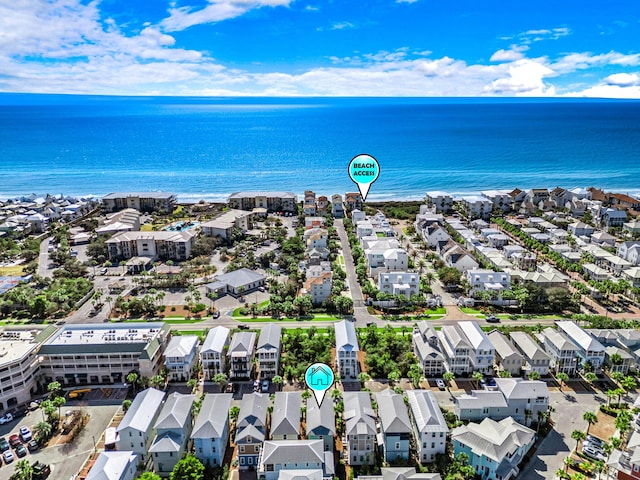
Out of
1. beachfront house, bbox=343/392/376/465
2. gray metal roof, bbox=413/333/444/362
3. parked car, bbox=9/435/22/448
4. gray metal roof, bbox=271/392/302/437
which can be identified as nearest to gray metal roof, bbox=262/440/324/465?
gray metal roof, bbox=271/392/302/437

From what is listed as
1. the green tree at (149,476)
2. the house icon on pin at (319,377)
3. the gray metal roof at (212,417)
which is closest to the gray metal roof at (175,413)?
the gray metal roof at (212,417)

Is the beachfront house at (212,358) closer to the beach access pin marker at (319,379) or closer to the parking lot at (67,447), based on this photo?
the parking lot at (67,447)

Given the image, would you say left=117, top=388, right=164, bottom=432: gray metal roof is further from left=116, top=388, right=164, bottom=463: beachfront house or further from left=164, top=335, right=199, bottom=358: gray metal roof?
left=164, top=335, right=199, bottom=358: gray metal roof

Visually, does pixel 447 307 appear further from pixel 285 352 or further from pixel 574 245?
pixel 574 245

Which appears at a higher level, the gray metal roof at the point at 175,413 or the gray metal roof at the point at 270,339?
the gray metal roof at the point at 270,339

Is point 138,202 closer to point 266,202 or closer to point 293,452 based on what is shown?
point 266,202

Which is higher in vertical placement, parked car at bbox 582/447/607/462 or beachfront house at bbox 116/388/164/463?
beachfront house at bbox 116/388/164/463

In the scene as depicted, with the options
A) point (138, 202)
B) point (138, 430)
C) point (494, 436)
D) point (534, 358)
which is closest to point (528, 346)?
point (534, 358)

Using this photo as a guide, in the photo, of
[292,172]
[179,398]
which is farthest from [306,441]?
[292,172]
